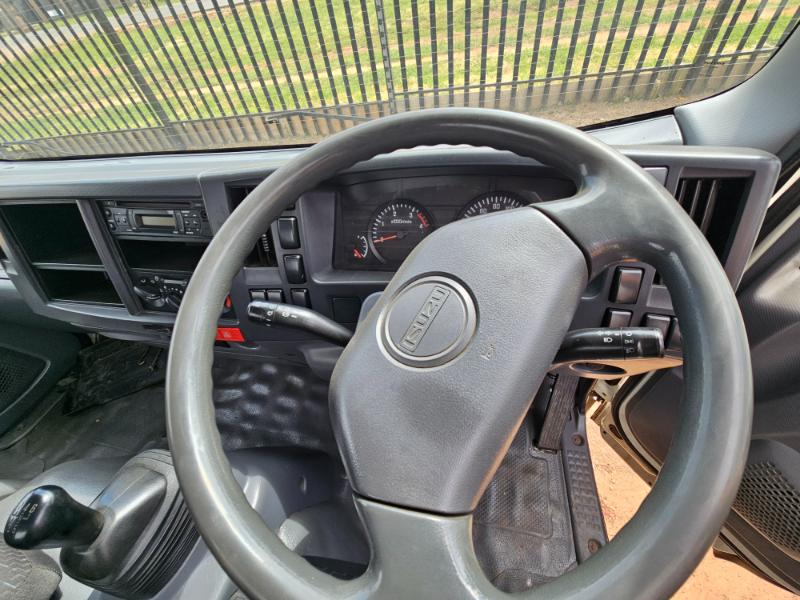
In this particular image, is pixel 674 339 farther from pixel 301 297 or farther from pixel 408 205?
pixel 301 297

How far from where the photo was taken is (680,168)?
3.38 feet

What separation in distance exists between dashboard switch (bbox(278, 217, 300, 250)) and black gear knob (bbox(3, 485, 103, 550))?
0.73 meters

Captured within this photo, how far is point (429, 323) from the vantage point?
30.5 inches

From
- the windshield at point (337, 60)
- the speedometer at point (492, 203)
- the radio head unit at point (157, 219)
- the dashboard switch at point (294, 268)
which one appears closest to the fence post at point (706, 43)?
the windshield at point (337, 60)

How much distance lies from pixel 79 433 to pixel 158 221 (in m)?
1.34

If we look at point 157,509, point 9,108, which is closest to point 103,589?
point 157,509

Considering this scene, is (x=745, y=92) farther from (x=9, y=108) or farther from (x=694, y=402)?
(x=9, y=108)

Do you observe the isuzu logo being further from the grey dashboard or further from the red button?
the red button

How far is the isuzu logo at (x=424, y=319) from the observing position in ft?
2.53

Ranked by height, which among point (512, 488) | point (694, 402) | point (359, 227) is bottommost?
point (512, 488)

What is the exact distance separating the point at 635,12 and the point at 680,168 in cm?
43

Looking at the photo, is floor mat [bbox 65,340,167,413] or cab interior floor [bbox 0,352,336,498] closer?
cab interior floor [bbox 0,352,336,498]

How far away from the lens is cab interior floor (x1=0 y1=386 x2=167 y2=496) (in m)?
2.21

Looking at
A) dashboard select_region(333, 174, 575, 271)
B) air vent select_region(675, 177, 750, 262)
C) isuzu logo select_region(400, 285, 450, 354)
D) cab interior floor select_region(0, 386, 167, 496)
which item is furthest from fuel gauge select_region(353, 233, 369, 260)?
cab interior floor select_region(0, 386, 167, 496)
